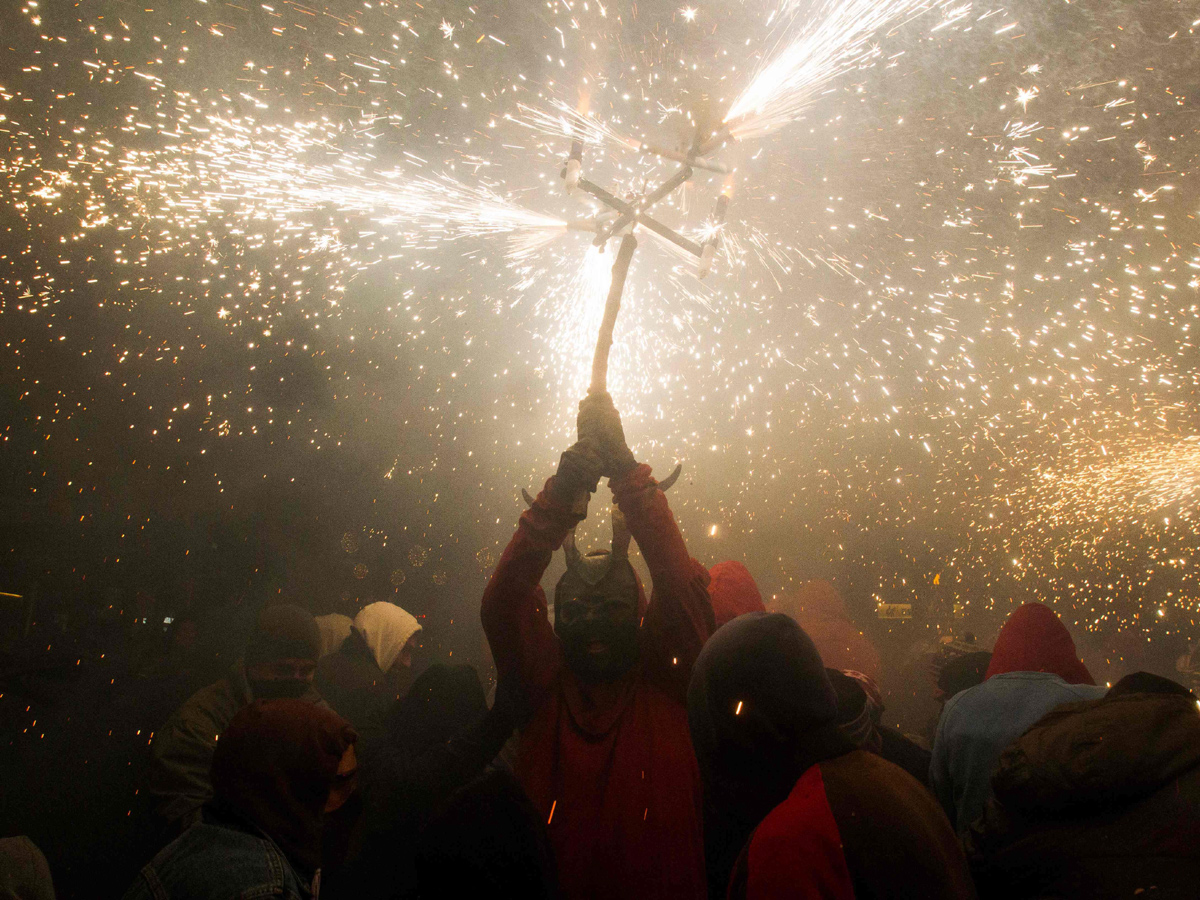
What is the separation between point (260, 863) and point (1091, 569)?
19.4 metres

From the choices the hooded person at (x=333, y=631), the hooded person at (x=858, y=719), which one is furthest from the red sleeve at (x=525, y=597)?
the hooded person at (x=333, y=631)

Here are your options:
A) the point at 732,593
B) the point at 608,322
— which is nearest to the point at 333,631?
the point at 732,593

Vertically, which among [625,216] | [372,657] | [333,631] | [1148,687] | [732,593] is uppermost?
[625,216]

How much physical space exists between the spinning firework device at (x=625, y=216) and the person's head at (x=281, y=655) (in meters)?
2.31

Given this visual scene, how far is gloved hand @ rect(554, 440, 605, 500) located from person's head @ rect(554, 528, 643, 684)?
313 mm

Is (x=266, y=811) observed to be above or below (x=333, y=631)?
above

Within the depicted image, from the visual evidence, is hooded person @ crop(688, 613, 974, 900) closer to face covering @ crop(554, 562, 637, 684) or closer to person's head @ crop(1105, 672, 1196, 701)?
person's head @ crop(1105, 672, 1196, 701)

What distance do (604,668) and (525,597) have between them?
0.48 m

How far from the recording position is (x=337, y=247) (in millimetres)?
6418

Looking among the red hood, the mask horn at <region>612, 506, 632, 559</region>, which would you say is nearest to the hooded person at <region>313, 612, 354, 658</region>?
the mask horn at <region>612, 506, 632, 559</region>

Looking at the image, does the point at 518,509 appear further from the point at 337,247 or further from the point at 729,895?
the point at 729,895

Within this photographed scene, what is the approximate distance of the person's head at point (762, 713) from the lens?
1.42 metres

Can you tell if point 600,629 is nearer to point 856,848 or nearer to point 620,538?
point 620,538

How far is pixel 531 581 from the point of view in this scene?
2520 mm
